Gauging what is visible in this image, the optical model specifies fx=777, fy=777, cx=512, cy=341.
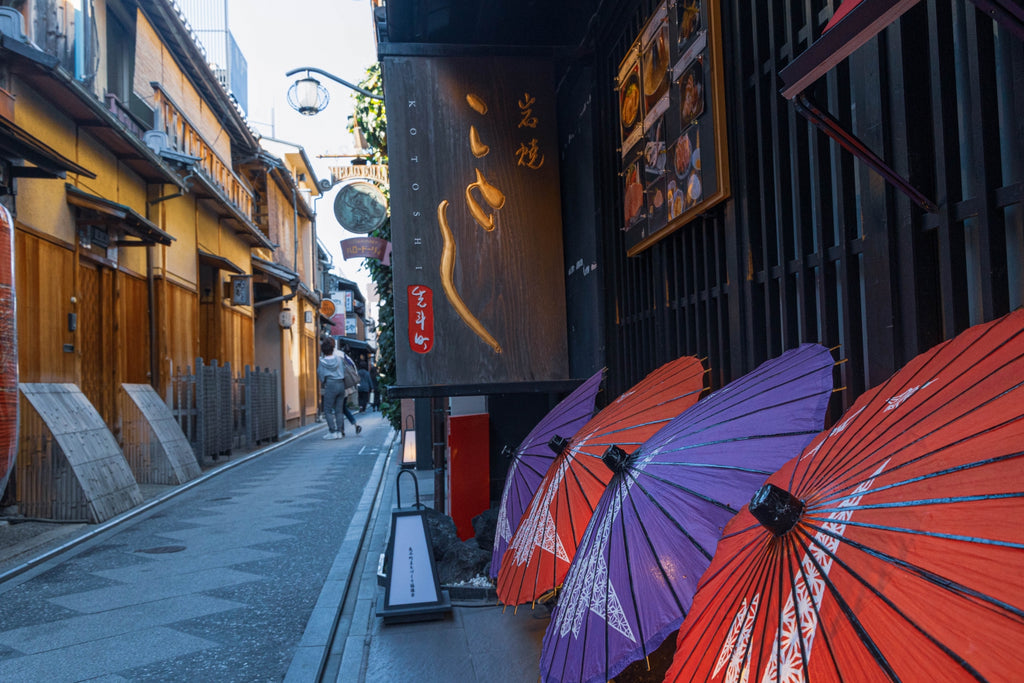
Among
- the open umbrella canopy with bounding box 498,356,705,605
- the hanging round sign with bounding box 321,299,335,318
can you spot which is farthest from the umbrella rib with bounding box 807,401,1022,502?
the hanging round sign with bounding box 321,299,335,318

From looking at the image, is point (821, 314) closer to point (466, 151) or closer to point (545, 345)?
point (545, 345)

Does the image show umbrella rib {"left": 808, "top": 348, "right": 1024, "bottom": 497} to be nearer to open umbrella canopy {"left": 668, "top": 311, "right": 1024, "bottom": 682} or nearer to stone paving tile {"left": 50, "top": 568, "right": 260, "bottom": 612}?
open umbrella canopy {"left": 668, "top": 311, "right": 1024, "bottom": 682}

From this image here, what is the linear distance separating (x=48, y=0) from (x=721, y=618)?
1149 cm

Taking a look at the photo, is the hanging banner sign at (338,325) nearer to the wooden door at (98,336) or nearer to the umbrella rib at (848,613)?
the wooden door at (98,336)

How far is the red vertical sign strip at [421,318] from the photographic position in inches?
198

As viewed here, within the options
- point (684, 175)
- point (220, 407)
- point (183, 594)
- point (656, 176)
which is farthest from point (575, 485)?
point (220, 407)

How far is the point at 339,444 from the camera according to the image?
16.8 meters

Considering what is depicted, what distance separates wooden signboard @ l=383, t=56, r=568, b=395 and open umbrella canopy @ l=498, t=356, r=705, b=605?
2.02 m

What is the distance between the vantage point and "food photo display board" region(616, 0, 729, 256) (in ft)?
10.7

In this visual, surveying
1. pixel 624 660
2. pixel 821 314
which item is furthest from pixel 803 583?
pixel 821 314

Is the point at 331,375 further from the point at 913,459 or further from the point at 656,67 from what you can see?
the point at 913,459

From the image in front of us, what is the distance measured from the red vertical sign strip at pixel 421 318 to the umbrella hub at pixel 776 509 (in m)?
3.79

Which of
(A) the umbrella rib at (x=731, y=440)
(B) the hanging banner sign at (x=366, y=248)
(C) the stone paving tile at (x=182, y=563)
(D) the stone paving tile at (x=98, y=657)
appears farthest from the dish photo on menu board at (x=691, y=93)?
(B) the hanging banner sign at (x=366, y=248)

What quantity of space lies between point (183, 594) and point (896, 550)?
5321 mm
